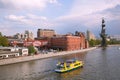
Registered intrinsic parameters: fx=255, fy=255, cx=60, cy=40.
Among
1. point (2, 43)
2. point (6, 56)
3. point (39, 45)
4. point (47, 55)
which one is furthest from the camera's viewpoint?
point (39, 45)

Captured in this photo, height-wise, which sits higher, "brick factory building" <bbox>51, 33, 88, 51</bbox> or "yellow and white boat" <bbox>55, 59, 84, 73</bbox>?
"brick factory building" <bbox>51, 33, 88, 51</bbox>

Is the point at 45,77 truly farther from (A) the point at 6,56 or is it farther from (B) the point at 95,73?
(A) the point at 6,56

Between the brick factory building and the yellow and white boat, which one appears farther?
the brick factory building

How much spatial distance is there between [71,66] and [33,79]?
47.1 ft

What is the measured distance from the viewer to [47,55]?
99812mm

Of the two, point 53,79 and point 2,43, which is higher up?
point 2,43

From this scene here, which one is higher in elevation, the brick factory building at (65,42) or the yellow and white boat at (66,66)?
the brick factory building at (65,42)

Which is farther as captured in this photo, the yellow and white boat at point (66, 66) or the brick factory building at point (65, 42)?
the brick factory building at point (65, 42)

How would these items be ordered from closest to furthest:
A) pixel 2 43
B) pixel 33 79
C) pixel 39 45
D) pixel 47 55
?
pixel 33 79 < pixel 47 55 < pixel 2 43 < pixel 39 45

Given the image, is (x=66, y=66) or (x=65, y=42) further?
(x=65, y=42)

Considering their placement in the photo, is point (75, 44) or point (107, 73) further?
point (75, 44)

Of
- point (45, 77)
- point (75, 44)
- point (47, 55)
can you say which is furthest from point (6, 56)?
point (75, 44)

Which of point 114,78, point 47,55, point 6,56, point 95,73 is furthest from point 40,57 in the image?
point 114,78

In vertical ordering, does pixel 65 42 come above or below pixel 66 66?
above
